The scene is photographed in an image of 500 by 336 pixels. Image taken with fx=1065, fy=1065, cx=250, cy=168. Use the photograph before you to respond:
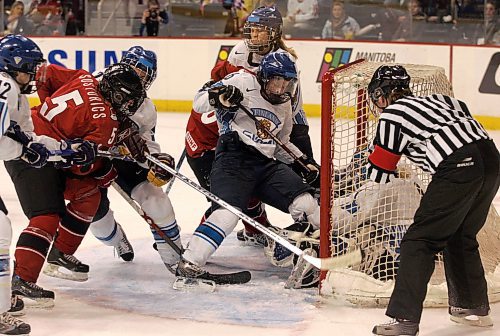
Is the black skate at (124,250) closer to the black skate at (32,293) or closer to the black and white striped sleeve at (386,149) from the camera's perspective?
the black skate at (32,293)

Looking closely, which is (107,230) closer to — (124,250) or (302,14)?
(124,250)

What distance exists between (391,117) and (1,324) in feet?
4.57

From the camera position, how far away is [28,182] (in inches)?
148

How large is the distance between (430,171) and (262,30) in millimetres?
1331

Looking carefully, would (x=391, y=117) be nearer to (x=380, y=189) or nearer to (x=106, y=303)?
(x=380, y=189)

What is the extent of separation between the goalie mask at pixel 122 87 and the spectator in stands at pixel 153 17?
5.04m

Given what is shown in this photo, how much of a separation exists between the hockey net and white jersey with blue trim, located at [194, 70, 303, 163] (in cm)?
27

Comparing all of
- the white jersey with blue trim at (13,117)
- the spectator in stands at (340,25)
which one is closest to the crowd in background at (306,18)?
the spectator in stands at (340,25)

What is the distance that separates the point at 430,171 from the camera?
3.38 metres

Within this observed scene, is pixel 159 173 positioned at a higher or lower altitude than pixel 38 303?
higher

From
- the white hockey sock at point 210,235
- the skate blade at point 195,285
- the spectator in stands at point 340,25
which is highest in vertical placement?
the spectator in stands at point 340,25

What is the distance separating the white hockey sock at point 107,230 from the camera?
4.39 meters

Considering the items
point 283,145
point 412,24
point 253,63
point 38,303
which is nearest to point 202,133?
point 253,63

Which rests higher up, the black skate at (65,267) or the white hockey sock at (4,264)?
the white hockey sock at (4,264)
